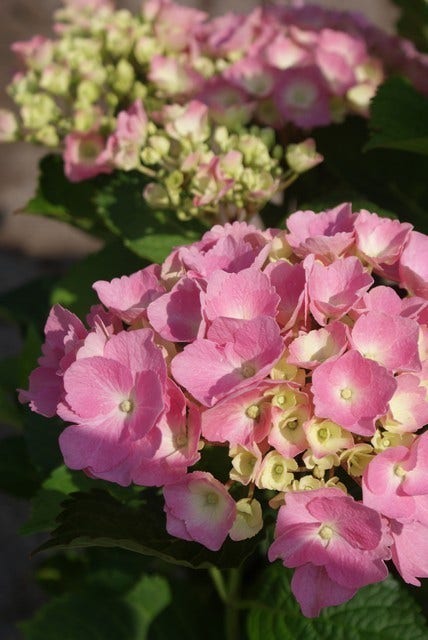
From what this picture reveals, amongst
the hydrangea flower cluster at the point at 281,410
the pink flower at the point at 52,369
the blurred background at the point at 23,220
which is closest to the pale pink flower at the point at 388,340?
the hydrangea flower cluster at the point at 281,410

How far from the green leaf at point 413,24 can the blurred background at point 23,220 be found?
3.97ft

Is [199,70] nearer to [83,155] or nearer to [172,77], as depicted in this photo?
[172,77]

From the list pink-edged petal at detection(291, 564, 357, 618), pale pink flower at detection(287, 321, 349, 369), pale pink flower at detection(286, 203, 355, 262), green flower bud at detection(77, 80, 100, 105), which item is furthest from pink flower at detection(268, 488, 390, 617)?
green flower bud at detection(77, 80, 100, 105)

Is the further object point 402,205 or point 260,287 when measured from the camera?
point 402,205

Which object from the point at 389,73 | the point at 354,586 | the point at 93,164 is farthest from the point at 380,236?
the point at 389,73

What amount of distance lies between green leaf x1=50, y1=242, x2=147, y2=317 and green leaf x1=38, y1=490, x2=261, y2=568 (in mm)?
447

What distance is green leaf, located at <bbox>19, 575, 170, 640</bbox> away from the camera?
1193 mm

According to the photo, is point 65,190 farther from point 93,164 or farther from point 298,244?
point 298,244

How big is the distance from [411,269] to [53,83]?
2.03 feet

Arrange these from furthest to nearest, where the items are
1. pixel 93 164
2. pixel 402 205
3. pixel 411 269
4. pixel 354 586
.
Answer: pixel 402 205 < pixel 93 164 < pixel 411 269 < pixel 354 586

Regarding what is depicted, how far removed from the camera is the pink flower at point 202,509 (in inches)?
26.4

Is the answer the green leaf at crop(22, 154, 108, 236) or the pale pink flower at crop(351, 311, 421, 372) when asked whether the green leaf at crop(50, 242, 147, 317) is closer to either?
the green leaf at crop(22, 154, 108, 236)

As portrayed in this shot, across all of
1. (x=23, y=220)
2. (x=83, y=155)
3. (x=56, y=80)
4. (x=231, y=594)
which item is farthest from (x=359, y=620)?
(x=23, y=220)

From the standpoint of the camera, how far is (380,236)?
0.77m
